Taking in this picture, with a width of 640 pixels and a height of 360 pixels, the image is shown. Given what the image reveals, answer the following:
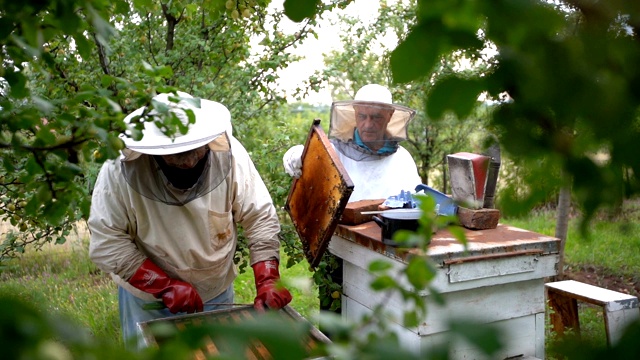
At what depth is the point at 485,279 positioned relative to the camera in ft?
7.31

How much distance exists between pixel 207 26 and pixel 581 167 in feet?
13.0

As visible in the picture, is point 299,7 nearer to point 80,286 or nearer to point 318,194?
point 318,194

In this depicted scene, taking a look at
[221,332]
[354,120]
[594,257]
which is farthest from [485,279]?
[594,257]

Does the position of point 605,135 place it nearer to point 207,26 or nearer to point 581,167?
point 581,167

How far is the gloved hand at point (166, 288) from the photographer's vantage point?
2.53m

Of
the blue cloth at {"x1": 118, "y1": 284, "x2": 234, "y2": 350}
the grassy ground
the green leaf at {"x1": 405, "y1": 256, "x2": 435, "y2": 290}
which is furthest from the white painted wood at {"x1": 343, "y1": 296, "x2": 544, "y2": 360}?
the green leaf at {"x1": 405, "y1": 256, "x2": 435, "y2": 290}

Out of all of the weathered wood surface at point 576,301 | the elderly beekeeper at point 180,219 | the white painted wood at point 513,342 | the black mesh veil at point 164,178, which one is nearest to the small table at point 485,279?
the white painted wood at point 513,342

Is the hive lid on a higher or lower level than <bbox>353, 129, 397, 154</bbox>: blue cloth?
lower

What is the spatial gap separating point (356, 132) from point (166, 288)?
1703 mm

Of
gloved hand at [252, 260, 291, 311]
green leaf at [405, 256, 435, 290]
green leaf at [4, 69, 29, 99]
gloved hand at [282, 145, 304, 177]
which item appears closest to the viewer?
green leaf at [405, 256, 435, 290]

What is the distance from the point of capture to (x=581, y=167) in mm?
570

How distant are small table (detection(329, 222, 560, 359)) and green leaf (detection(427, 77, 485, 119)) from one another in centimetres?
158

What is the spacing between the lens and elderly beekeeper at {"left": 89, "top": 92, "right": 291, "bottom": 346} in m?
2.53

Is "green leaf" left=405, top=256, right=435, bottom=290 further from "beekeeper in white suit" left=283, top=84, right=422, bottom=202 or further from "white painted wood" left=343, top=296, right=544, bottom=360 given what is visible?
"beekeeper in white suit" left=283, top=84, right=422, bottom=202
